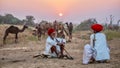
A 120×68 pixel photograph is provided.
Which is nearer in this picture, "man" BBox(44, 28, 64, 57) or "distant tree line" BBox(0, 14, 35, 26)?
"man" BBox(44, 28, 64, 57)

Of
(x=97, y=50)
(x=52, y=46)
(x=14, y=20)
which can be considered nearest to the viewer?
(x=97, y=50)

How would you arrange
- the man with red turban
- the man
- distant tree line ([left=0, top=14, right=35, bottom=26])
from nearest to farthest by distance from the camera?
the man with red turban, the man, distant tree line ([left=0, top=14, right=35, bottom=26])

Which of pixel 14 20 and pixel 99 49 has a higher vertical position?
pixel 14 20

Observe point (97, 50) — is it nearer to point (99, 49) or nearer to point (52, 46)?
point (99, 49)

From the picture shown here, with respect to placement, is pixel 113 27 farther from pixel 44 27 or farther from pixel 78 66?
pixel 78 66

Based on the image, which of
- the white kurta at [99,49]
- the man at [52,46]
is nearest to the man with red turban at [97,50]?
the white kurta at [99,49]

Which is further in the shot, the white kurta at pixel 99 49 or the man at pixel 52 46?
the man at pixel 52 46

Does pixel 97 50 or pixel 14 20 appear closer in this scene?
pixel 97 50

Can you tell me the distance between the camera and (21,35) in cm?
3869

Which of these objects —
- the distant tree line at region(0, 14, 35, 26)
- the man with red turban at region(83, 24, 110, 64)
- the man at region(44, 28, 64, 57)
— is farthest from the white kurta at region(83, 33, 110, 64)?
the distant tree line at region(0, 14, 35, 26)

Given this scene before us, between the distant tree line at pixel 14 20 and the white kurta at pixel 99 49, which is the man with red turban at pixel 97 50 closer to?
the white kurta at pixel 99 49

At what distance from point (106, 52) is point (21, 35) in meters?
24.8

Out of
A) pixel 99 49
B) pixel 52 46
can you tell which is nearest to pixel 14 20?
pixel 52 46

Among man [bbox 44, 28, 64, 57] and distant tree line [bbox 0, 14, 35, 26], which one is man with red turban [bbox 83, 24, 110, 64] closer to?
man [bbox 44, 28, 64, 57]
